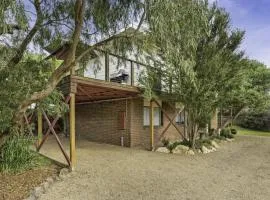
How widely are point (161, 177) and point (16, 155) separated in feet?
14.2

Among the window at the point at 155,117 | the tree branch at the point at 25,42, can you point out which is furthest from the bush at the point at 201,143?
the tree branch at the point at 25,42

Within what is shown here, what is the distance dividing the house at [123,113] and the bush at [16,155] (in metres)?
2.92

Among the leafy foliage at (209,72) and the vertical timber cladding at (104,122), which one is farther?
the vertical timber cladding at (104,122)

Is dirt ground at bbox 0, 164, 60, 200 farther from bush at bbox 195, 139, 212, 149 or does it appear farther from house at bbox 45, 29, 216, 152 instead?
bush at bbox 195, 139, 212, 149

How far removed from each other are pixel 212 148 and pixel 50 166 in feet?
27.3

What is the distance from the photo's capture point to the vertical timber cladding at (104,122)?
47.1ft

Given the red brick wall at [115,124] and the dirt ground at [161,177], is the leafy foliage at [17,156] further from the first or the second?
the red brick wall at [115,124]

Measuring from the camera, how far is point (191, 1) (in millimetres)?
7078

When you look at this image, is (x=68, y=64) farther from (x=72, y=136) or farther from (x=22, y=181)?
(x=22, y=181)

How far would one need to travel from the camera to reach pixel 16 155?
8828 millimetres

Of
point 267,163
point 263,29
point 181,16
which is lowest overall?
point 267,163

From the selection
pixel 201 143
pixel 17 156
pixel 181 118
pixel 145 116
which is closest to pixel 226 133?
pixel 181 118

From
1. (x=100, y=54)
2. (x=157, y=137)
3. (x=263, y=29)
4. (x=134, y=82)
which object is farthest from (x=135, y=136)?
(x=263, y=29)

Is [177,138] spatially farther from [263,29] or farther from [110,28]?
[110,28]
